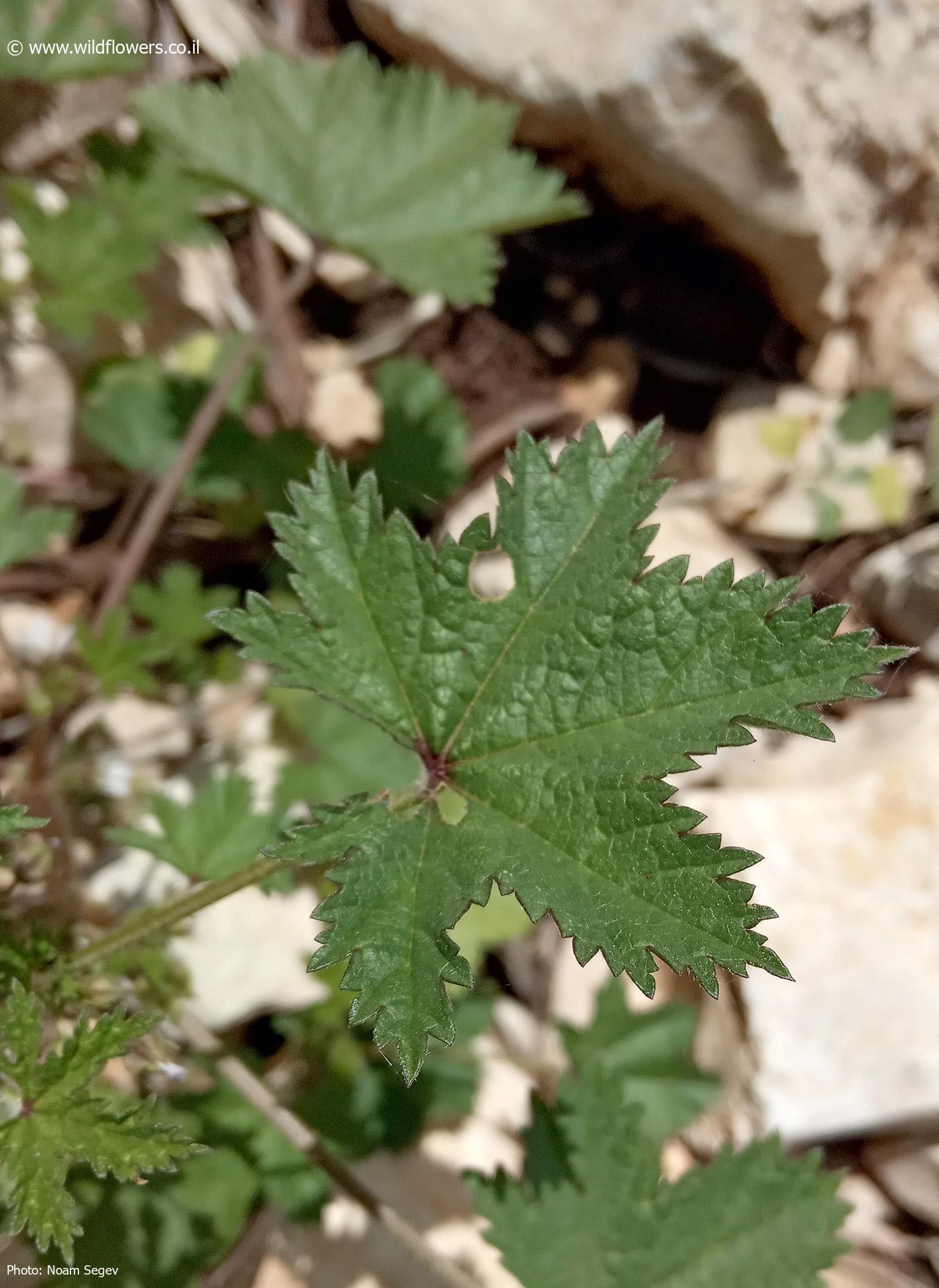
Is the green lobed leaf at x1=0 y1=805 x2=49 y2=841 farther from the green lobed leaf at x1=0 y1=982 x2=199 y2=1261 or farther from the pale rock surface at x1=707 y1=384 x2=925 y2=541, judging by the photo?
the pale rock surface at x1=707 y1=384 x2=925 y2=541

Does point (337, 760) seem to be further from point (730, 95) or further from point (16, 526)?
point (730, 95)

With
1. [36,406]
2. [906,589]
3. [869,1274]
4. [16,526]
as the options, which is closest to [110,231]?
[36,406]

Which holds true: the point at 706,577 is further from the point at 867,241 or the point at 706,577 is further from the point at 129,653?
the point at 867,241

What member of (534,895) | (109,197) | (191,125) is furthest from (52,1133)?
(109,197)

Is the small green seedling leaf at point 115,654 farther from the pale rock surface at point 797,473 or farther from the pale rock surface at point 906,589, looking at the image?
the pale rock surface at point 906,589

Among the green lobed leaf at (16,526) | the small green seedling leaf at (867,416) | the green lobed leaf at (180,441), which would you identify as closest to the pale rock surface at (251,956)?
the green lobed leaf at (16,526)
